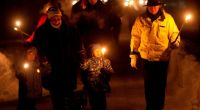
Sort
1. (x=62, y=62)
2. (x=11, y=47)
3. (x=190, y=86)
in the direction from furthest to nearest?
(x=11, y=47) → (x=190, y=86) → (x=62, y=62)

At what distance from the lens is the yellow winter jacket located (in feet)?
25.2

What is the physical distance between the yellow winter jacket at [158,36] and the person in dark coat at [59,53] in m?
Result: 1.23

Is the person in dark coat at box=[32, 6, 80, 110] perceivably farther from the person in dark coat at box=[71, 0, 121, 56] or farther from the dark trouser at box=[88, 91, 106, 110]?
the person in dark coat at box=[71, 0, 121, 56]

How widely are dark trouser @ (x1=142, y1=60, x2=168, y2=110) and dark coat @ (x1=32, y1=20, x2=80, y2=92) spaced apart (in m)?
1.35

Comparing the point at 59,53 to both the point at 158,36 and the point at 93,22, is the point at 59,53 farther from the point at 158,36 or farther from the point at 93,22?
the point at 158,36

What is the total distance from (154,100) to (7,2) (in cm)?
1705

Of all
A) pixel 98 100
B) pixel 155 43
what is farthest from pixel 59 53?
pixel 155 43

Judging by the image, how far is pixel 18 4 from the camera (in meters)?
23.7

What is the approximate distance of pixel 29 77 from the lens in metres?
8.08

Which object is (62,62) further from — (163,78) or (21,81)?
(163,78)

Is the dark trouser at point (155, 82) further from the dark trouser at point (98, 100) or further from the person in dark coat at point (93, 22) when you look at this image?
the person in dark coat at point (93, 22)

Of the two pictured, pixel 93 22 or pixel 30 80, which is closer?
pixel 30 80

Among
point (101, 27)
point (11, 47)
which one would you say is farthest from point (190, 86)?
point (11, 47)

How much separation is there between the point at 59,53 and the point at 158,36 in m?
1.71
